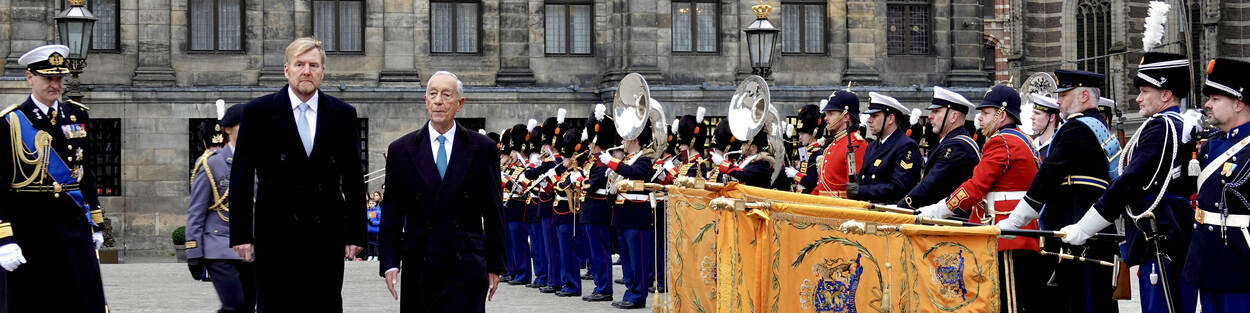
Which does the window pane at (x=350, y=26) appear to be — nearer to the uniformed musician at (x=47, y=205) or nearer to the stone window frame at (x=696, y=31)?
the stone window frame at (x=696, y=31)

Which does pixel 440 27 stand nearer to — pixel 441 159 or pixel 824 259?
pixel 824 259

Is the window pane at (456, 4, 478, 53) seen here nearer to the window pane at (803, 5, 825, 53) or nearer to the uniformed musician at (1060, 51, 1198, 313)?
the window pane at (803, 5, 825, 53)

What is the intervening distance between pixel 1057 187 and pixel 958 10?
24940 millimetres

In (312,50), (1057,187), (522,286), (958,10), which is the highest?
(958,10)

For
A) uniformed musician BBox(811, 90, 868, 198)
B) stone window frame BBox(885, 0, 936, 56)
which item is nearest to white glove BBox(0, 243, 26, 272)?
uniformed musician BBox(811, 90, 868, 198)

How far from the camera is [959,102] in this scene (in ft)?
36.7

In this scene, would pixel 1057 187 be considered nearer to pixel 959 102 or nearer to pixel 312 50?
pixel 959 102

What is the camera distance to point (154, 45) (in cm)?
3086

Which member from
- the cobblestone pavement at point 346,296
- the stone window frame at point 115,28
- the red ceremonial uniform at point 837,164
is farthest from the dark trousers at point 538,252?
the stone window frame at point 115,28

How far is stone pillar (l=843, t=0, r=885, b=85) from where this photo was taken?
109 feet

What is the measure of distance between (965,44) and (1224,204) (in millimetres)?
26750

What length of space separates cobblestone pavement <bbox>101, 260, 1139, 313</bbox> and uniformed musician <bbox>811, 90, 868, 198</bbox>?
2644 mm

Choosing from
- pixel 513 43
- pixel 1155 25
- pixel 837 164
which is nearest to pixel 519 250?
pixel 837 164

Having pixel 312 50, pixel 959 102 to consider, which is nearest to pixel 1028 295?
pixel 959 102
